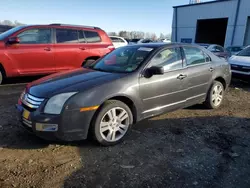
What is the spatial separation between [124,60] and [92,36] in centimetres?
404

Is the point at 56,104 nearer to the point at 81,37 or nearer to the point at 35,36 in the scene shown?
the point at 35,36

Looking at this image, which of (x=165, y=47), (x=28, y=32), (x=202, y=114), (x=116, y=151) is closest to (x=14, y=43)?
(x=28, y=32)

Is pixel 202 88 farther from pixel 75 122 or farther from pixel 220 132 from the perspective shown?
pixel 75 122

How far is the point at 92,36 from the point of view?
Answer: 303 inches

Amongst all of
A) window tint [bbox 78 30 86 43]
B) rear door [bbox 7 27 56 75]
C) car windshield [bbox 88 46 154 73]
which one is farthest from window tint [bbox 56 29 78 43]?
car windshield [bbox 88 46 154 73]

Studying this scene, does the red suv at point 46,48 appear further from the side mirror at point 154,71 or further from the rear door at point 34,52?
the side mirror at point 154,71

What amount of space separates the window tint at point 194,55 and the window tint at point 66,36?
4.13 m

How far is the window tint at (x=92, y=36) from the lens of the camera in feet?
24.9

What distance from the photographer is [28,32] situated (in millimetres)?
6551

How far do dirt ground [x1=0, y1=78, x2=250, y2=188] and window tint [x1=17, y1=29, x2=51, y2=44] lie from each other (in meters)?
2.98

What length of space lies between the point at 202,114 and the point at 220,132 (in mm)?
894

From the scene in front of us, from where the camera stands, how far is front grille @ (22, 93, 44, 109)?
299 cm

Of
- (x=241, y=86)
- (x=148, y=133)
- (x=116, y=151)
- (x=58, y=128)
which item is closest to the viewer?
(x=58, y=128)

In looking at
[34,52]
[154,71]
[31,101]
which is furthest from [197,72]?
[34,52]
